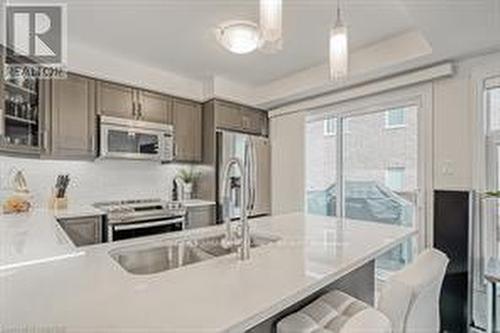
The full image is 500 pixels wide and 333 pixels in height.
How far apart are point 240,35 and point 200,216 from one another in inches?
90.7

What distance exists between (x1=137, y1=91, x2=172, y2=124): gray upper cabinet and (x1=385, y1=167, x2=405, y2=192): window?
258 centimetres

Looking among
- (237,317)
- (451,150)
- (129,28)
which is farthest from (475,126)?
(129,28)

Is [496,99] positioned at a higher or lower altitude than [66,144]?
higher

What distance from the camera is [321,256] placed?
1255 mm

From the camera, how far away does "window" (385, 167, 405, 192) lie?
3.10m

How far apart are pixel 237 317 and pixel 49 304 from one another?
47 cm

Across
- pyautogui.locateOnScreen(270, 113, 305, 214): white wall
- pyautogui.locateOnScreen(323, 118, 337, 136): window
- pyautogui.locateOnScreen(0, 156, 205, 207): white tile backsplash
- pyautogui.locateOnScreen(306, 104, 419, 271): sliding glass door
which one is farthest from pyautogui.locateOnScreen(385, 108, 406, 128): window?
pyautogui.locateOnScreen(0, 156, 205, 207): white tile backsplash

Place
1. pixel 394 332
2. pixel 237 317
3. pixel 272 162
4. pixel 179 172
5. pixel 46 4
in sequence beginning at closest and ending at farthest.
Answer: pixel 237 317, pixel 394 332, pixel 46 4, pixel 179 172, pixel 272 162

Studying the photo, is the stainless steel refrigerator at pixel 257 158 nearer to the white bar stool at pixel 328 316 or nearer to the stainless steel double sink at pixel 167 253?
the stainless steel double sink at pixel 167 253

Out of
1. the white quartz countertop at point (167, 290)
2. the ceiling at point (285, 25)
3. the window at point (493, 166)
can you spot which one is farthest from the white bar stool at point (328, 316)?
the window at point (493, 166)

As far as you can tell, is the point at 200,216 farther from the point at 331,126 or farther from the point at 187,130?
the point at 331,126

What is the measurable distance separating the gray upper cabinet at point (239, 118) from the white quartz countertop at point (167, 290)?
104 inches

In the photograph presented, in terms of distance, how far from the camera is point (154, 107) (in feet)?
11.4

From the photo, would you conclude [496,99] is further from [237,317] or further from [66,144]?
[66,144]
